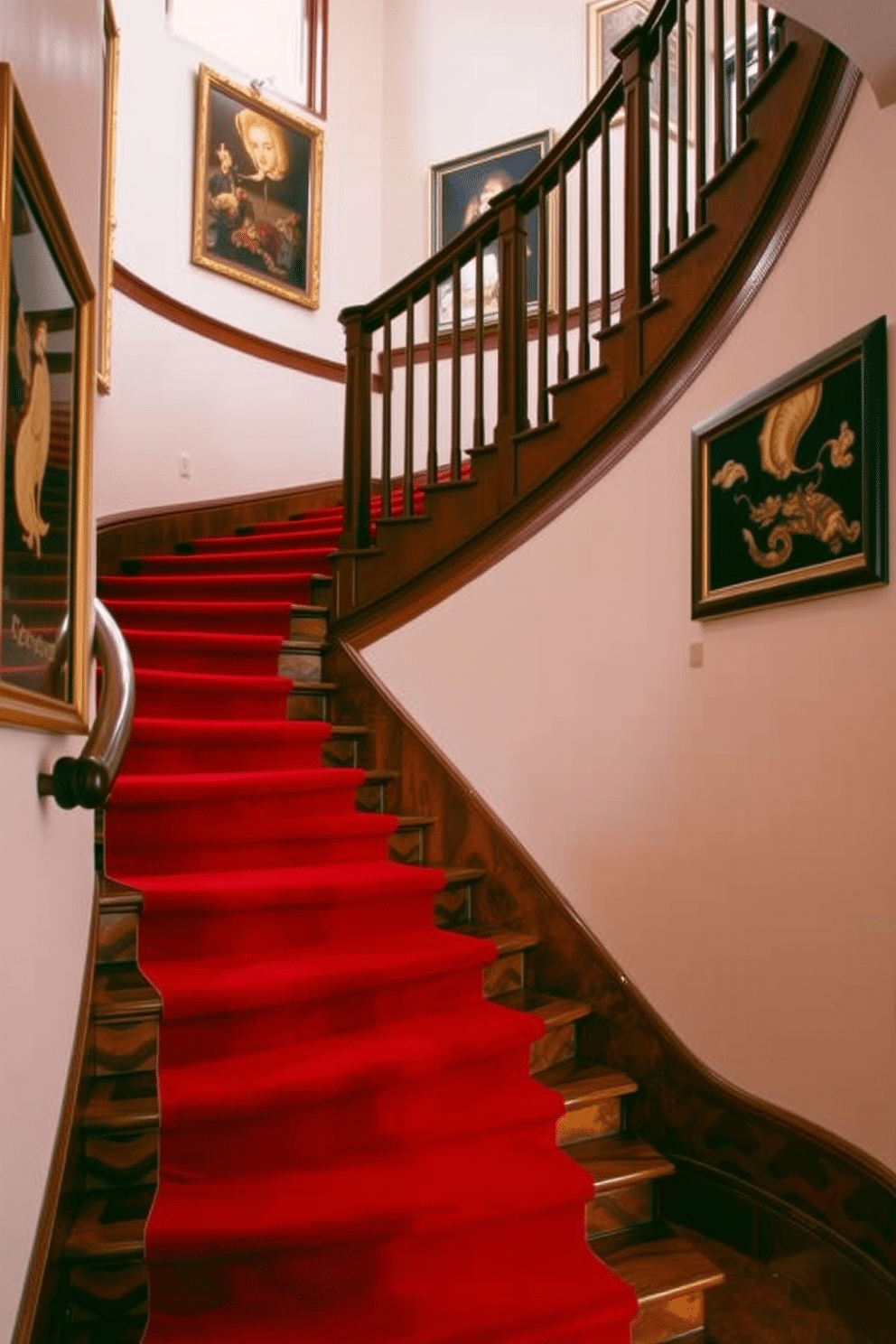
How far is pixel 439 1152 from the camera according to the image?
2.23m

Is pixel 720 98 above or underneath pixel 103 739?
above

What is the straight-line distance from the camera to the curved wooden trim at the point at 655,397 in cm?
229

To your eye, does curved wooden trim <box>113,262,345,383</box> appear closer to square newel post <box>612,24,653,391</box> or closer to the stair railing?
the stair railing

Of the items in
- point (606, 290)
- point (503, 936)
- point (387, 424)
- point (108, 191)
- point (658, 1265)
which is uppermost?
point (108, 191)

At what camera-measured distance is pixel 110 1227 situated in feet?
6.17

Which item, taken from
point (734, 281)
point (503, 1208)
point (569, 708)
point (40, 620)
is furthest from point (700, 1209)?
point (734, 281)

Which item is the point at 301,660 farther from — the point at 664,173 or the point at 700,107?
the point at 700,107

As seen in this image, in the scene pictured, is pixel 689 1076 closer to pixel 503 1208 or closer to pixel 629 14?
pixel 503 1208

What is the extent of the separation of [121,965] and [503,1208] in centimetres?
96

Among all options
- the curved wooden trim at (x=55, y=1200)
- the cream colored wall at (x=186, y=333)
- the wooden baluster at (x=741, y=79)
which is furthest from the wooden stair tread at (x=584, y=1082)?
the cream colored wall at (x=186, y=333)

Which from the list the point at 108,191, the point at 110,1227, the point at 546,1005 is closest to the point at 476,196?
the point at 108,191

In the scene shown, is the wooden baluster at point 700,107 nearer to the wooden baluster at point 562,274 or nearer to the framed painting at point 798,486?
the wooden baluster at point 562,274

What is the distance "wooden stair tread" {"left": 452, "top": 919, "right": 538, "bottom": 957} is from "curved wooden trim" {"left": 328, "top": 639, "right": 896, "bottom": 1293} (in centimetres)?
4

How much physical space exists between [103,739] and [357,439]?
248 centimetres
